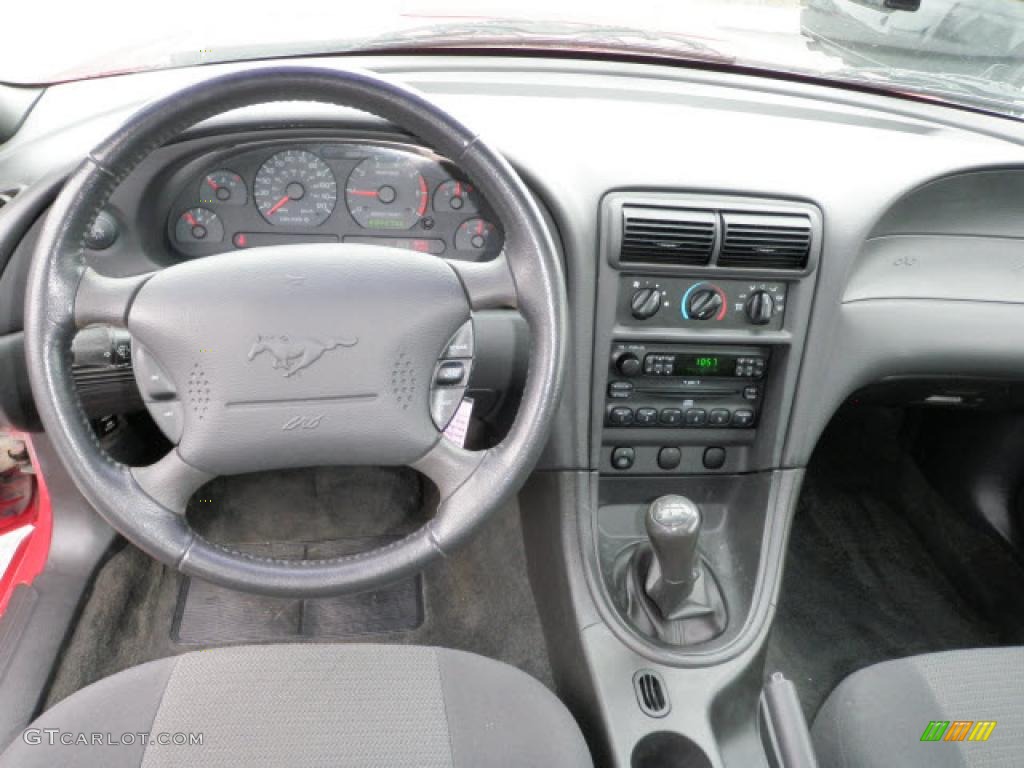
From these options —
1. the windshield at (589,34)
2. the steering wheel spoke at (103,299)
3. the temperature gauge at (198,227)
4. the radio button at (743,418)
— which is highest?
the windshield at (589,34)

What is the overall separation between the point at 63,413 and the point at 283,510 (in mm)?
1023

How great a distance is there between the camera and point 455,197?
1403mm

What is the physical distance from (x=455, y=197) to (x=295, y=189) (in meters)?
0.25

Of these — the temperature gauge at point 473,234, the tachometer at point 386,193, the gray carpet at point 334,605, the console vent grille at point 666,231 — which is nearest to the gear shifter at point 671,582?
the gray carpet at point 334,605

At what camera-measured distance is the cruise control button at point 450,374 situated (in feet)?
3.72

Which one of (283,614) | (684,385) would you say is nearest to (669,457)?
(684,385)

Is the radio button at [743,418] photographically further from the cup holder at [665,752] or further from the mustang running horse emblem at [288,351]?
the mustang running horse emblem at [288,351]

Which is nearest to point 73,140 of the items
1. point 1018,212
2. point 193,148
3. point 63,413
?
point 193,148

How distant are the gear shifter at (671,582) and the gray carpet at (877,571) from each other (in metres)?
0.40

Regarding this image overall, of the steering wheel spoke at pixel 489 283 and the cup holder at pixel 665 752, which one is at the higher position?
the steering wheel spoke at pixel 489 283

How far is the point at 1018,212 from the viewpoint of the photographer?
1646mm

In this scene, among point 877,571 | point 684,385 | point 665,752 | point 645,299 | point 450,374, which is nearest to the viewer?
point 450,374

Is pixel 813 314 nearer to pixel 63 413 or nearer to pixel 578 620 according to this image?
pixel 578 620

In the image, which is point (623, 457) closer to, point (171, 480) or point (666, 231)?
point (666, 231)
